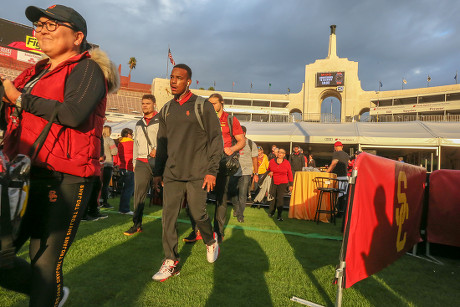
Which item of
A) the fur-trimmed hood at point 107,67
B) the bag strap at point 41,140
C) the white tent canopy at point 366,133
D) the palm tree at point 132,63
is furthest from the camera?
the palm tree at point 132,63

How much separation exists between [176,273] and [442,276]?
2.99m

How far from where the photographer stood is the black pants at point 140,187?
467 cm

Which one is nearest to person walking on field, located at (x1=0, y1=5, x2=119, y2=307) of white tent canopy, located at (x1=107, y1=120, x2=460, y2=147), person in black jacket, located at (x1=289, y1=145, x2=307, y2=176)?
person in black jacket, located at (x1=289, y1=145, x2=307, y2=176)

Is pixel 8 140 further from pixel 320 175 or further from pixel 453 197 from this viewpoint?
pixel 320 175

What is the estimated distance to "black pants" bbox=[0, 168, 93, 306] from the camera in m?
1.43

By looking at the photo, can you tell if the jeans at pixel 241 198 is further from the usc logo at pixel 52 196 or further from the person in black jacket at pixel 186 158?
the usc logo at pixel 52 196

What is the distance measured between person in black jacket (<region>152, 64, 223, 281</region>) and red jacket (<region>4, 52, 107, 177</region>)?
4.86ft

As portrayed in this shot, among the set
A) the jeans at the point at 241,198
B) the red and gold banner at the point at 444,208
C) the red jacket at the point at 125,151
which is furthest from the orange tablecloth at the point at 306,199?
the red jacket at the point at 125,151

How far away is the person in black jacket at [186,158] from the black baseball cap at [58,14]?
1599 millimetres

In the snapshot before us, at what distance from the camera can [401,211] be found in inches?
136

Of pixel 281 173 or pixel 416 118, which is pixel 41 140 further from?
pixel 416 118

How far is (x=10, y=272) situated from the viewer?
1.45m

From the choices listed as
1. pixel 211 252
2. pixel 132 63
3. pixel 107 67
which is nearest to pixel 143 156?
pixel 211 252

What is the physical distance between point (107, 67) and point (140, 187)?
10.6 ft
